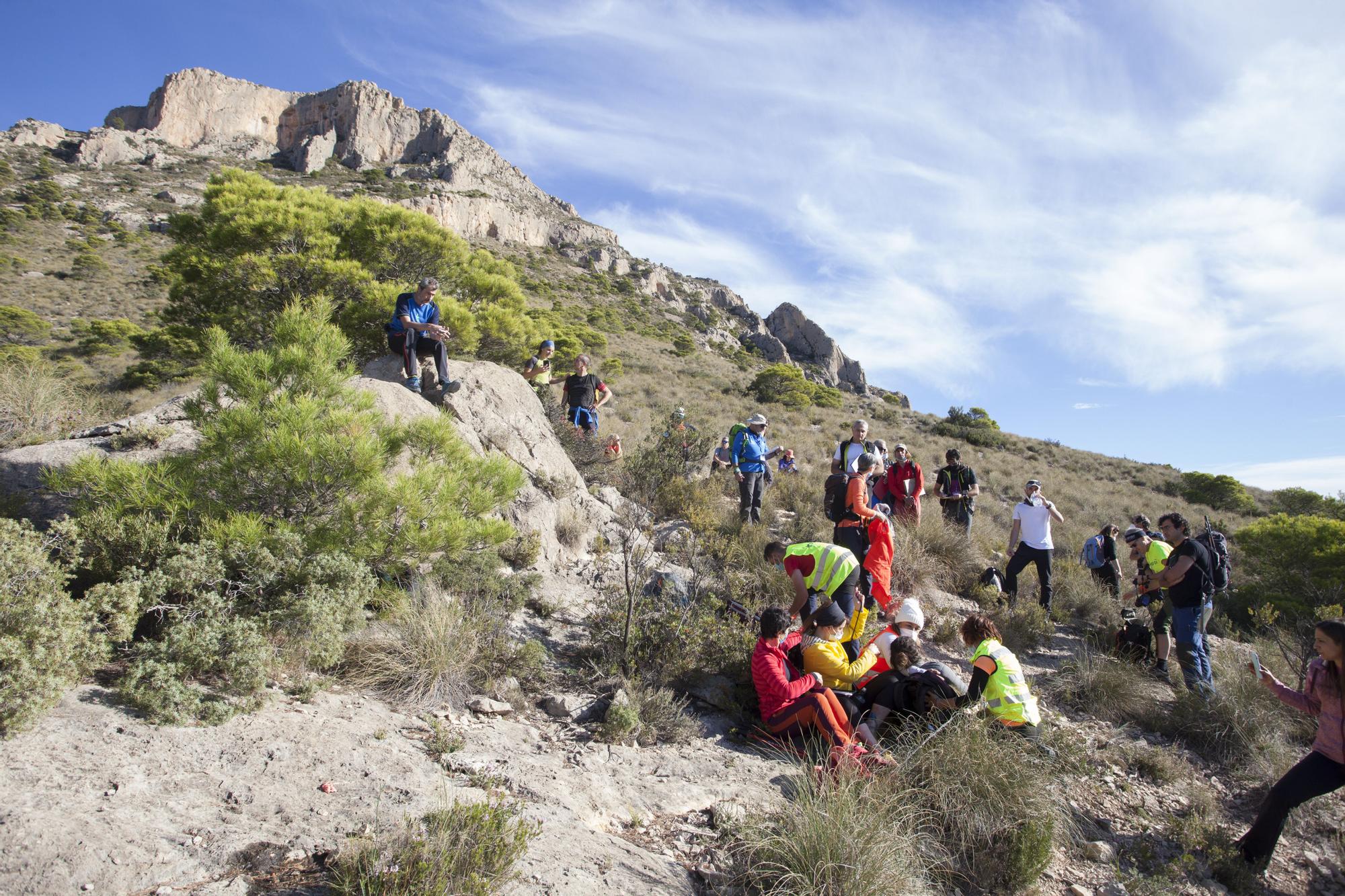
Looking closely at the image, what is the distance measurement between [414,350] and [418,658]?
11.8ft

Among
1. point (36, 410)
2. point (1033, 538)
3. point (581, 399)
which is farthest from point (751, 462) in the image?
point (36, 410)

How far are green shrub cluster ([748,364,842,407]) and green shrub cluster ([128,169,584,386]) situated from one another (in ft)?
46.4

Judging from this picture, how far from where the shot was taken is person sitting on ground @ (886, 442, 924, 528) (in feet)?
25.5

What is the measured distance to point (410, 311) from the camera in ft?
20.4

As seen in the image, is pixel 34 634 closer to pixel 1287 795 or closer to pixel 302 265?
pixel 1287 795

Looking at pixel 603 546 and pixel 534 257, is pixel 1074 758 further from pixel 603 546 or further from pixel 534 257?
pixel 534 257

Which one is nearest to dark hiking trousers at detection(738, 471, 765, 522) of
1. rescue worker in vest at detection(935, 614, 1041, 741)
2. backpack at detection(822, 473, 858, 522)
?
backpack at detection(822, 473, 858, 522)

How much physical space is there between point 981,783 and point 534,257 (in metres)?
52.5

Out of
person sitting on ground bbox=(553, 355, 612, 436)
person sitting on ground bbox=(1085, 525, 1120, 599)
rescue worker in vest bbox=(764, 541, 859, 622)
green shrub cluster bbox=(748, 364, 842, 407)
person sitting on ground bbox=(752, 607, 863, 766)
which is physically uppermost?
green shrub cluster bbox=(748, 364, 842, 407)

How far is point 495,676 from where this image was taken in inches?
159

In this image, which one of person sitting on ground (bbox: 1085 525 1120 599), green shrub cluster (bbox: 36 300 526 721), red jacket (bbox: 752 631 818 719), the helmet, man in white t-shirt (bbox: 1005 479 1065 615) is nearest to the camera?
green shrub cluster (bbox: 36 300 526 721)

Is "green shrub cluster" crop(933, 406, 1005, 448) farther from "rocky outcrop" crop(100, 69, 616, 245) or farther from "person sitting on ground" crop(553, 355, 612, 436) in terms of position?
"rocky outcrop" crop(100, 69, 616, 245)

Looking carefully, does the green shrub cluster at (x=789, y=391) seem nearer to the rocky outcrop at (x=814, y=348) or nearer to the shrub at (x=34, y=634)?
the shrub at (x=34, y=634)

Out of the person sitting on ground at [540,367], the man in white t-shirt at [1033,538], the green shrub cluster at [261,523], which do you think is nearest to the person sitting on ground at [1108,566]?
the man in white t-shirt at [1033,538]
